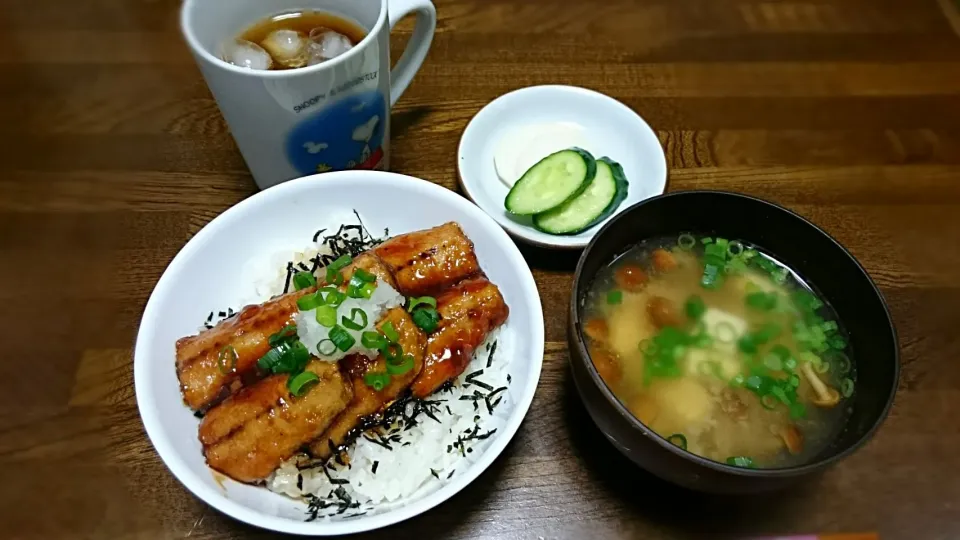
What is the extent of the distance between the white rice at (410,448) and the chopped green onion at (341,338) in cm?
3

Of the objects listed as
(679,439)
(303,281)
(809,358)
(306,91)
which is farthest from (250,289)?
(809,358)

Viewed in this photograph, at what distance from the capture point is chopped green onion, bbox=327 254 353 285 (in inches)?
69.2

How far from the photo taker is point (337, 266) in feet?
5.98

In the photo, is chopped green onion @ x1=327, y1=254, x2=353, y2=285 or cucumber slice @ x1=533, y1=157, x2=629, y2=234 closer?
chopped green onion @ x1=327, y1=254, x2=353, y2=285

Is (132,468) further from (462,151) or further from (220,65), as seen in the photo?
(462,151)

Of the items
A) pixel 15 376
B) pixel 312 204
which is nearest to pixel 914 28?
pixel 312 204

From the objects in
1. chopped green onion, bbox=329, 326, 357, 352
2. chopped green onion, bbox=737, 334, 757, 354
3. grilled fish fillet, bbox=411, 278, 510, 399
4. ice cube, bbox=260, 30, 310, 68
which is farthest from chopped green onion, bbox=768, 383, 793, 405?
ice cube, bbox=260, 30, 310, 68

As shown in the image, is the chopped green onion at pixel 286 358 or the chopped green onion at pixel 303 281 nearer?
the chopped green onion at pixel 286 358

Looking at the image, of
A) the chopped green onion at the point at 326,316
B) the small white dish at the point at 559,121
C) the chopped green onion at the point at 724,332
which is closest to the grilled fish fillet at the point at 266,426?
Answer: the chopped green onion at the point at 326,316

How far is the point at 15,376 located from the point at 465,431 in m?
1.26

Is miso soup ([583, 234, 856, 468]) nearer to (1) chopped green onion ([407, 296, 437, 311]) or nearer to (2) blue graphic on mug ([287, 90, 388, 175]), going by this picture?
(1) chopped green onion ([407, 296, 437, 311])

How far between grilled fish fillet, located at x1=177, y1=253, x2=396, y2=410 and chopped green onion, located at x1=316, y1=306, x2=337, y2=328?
3.9 inches

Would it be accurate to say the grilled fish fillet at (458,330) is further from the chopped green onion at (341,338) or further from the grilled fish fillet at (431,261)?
the chopped green onion at (341,338)

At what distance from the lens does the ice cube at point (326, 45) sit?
76.2 inches
